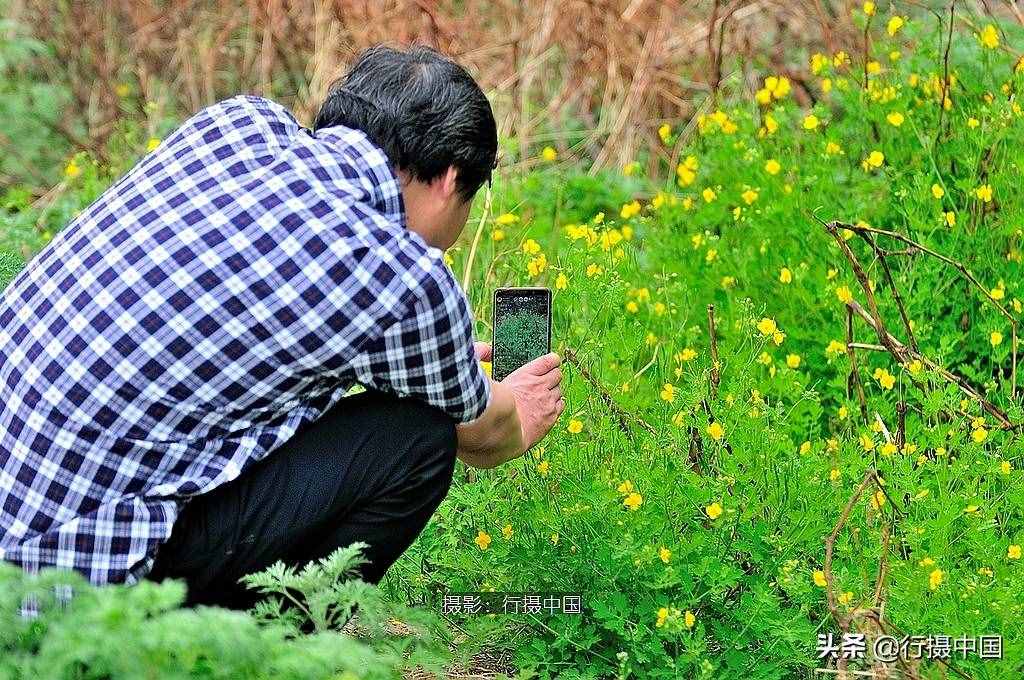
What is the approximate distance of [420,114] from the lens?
8.06 ft

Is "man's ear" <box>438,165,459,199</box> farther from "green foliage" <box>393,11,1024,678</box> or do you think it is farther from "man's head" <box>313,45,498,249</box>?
"green foliage" <box>393,11,1024,678</box>

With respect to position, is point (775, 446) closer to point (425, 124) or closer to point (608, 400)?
point (608, 400)

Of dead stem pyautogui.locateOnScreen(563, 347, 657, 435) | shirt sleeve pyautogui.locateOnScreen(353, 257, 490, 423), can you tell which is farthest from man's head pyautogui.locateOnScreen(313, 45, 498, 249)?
dead stem pyautogui.locateOnScreen(563, 347, 657, 435)

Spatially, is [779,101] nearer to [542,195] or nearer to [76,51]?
[542,195]

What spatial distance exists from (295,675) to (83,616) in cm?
27

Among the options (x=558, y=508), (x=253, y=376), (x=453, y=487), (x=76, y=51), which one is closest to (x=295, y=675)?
(x=253, y=376)

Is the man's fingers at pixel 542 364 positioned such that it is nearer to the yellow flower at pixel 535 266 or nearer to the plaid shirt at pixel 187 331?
the plaid shirt at pixel 187 331

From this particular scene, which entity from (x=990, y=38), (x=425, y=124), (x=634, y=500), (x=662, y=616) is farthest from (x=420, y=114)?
(x=990, y=38)

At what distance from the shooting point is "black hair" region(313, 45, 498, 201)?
8.05 feet

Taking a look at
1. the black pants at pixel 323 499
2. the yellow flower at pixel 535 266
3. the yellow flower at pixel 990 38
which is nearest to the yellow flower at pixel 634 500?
the black pants at pixel 323 499

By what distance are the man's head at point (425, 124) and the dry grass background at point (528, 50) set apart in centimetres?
275

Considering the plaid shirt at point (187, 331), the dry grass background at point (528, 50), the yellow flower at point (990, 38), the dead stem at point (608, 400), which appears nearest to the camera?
the plaid shirt at point (187, 331)

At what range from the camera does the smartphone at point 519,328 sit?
108 inches

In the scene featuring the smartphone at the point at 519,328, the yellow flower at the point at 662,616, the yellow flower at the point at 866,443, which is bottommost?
the yellow flower at the point at 662,616
